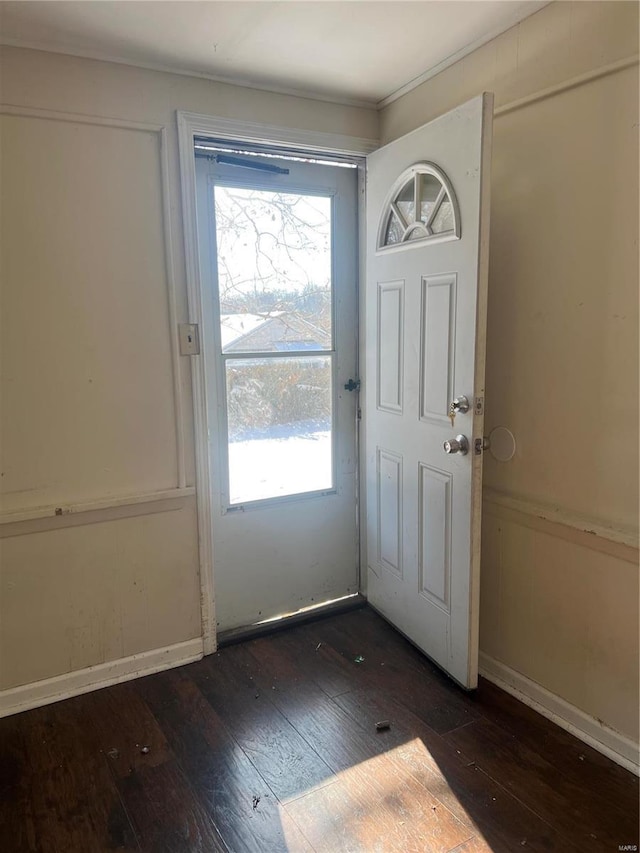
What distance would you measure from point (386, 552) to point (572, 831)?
1204 mm

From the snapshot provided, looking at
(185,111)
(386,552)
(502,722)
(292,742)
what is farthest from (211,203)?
(502,722)

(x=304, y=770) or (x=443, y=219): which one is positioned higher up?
Answer: (x=443, y=219)

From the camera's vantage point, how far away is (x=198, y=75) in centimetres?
214

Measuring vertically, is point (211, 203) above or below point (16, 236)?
above

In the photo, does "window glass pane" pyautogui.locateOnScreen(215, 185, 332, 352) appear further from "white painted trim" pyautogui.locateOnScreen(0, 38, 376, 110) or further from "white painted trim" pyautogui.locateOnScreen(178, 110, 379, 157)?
"white painted trim" pyautogui.locateOnScreen(0, 38, 376, 110)

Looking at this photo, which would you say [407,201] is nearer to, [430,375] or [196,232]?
[430,375]

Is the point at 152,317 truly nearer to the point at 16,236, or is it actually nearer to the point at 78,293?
the point at 78,293

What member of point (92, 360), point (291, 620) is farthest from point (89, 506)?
point (291, 620)

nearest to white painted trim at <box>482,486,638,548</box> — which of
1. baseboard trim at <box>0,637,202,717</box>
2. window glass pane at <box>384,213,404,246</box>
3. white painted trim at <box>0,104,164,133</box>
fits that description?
window glass pane at <box>384,213,404,246</box>

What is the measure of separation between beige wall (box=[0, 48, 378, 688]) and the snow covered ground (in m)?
0.30

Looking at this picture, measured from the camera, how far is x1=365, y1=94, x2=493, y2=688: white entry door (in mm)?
1923

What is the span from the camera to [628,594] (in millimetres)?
1715

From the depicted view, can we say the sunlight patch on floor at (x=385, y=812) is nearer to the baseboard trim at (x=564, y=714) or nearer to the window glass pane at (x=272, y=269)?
the baseboard trim at (x=564, y=714)

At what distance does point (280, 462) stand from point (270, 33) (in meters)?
1.63
